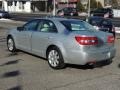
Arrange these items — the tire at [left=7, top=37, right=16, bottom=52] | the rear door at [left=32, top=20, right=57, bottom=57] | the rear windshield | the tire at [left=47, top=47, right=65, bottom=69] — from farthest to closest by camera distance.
Result: the tire at [left=7, top=37, right=16, bottom=52]
the rear door at [left=32, top=20, right=57, bottom=57]
the rear windshield
the tire at [left=47, top=47, right=65, bottom=69]

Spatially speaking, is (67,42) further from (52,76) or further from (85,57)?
(52,76)

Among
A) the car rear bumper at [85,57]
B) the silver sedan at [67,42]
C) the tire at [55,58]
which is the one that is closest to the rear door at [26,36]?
the silver sedan at [67,42]

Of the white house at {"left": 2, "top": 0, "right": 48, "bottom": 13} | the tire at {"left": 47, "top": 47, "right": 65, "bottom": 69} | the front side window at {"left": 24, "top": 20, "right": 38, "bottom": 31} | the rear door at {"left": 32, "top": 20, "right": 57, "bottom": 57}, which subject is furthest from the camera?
the white house at {"left": 2, "top": 0, "right": 48, "bottom": 13}

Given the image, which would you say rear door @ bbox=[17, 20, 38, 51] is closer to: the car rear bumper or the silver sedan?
the silver sedan

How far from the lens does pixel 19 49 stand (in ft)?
39.4

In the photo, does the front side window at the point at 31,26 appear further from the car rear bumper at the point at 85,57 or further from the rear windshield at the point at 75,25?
the car rear bumper at the point at 85,57

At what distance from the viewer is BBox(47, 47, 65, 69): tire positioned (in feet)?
30.8

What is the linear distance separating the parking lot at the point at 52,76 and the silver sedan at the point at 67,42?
36cm

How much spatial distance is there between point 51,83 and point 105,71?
215 cm

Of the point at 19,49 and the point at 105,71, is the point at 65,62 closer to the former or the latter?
the point at 105,71

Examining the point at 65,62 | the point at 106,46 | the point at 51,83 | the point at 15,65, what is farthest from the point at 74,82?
the point at 15,65

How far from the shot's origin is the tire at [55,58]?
9.40 meters

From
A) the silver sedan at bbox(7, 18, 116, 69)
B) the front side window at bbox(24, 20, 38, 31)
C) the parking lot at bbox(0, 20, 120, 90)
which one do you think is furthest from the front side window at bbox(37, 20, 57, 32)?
the parking lot at bbox(0, 20, 120, 90)

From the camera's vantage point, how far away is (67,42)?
362 inches
